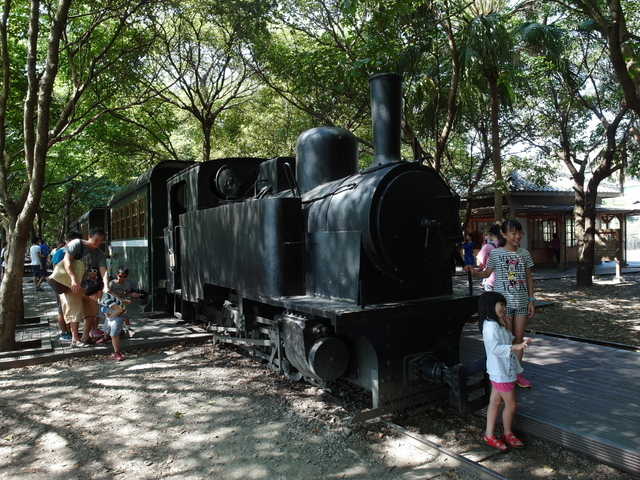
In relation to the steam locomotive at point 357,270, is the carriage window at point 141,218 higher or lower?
higher

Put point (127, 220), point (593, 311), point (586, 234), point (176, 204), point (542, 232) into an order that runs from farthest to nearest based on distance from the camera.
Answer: point (542, 232), point (586, 234), point (127, 220), point (593, 311), point (176, 204)

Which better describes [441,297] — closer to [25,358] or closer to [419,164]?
[419,164]

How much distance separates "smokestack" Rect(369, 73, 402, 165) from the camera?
444cm

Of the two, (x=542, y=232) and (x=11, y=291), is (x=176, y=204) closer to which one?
(x=11, y=291)

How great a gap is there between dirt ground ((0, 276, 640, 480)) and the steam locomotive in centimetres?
30

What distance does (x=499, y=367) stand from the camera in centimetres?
345

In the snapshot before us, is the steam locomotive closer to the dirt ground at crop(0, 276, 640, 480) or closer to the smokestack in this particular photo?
the smokestack

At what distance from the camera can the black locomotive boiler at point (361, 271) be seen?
12.5ft

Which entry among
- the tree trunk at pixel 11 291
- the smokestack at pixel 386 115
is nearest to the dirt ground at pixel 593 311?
the smokestack at pixel 386 115

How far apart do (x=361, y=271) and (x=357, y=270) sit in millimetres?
67

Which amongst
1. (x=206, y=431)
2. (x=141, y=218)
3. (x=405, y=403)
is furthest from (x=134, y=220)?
(x=405, y=403)

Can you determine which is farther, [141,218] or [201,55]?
[201,55]

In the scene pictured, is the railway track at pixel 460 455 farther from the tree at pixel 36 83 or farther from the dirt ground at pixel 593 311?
the tree at pixel 36 83

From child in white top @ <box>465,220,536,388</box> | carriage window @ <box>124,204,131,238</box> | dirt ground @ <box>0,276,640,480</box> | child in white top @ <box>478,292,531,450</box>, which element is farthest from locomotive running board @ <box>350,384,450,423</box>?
carriage window @ <box>124,204,131,238</box>
